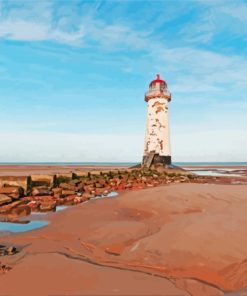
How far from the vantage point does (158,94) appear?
2552cm

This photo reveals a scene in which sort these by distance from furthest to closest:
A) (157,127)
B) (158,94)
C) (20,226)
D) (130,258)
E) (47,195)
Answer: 1. (158,94)
2. (157,127)
3. (47,195)
4. (20,226)
5. (130,258)

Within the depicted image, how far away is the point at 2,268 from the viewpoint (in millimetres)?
3682

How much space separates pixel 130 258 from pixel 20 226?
325cm

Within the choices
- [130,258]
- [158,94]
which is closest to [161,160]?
[158,94]

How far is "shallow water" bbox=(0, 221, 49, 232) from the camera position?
6.19 m

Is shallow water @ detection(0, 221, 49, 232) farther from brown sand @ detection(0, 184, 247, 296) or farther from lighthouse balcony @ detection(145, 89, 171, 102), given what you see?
lighthouse balcony @ detection(145, 89, 171, 102)

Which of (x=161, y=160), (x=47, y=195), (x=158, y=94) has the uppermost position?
(x=158, y=94)

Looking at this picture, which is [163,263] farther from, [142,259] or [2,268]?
A: [2,268]

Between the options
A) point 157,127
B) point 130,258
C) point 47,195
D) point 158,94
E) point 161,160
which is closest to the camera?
point 130,258

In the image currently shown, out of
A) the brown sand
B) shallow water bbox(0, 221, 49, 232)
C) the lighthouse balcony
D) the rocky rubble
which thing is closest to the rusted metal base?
the lighthouse balcony

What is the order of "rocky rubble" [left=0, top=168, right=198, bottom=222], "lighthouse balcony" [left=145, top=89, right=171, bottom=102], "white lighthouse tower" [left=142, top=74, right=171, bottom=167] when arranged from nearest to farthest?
"rocky rubble" [left=0, top=168, right=198, bottom=222], "white lighthouse tower" [left=142, top=74, right=171, bottom=167], "lighthouse balcony" [left=145, top=89, right=171, bottom=102]

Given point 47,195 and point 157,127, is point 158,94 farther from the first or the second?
point 47,195

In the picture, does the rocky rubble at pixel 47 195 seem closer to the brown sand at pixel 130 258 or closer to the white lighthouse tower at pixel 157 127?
the brown sand at pixel 130 258

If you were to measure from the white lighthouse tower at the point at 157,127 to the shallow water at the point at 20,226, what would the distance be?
18.3 m
